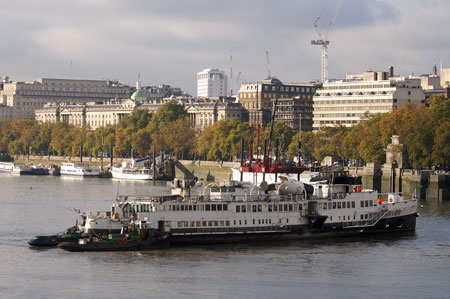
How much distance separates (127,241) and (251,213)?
369 inches

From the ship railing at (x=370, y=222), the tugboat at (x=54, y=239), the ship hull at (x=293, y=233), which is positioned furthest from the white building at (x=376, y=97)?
the tugboat at (x=54, y=239)

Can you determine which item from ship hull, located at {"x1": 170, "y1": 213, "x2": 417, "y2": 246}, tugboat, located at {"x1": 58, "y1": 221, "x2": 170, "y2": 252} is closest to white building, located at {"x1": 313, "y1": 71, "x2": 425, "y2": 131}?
ship hull, located at {"x1": 170, "y1": 213, "x2": 417, "y2": 246}

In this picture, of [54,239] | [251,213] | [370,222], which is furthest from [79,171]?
[251,213]

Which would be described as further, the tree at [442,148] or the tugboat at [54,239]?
the tree at [442,148]

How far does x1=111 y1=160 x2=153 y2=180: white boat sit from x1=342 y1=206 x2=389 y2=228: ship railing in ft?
299

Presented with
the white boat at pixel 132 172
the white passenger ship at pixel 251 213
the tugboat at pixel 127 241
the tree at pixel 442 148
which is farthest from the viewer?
the white boat at pixel 132 172

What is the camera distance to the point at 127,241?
72.1 m

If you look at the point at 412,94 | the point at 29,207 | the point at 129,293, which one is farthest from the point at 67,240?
the point at 412,94

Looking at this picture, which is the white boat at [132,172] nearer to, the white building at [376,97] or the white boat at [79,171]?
the white boat at [79,171]

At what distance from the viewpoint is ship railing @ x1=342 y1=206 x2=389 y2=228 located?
8093cm

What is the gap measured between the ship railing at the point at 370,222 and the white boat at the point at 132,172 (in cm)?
9113

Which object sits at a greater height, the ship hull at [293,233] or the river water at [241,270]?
the ship hull at [293,233]

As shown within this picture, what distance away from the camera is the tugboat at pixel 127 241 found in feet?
236

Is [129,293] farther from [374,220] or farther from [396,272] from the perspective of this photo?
[374,220]
